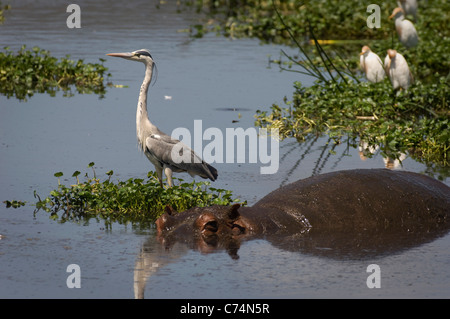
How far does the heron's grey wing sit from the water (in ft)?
1.53

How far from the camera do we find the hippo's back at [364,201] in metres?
7.96

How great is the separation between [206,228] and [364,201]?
140cm

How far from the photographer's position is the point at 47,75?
49.4ft

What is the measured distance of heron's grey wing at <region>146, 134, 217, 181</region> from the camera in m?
8.80

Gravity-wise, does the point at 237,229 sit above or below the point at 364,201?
below

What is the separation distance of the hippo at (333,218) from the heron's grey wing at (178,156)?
799 millimetres

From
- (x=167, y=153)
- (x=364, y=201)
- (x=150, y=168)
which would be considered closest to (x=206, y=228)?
(x=364, y=201)

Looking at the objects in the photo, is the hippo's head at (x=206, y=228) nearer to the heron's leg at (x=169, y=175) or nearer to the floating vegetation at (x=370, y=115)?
the heron's leg at (x=169, y=175)

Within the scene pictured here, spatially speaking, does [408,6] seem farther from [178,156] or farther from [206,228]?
[206,228]

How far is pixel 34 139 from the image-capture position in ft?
37.8

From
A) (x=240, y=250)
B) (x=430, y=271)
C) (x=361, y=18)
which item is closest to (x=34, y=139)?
(x=240, y=250)

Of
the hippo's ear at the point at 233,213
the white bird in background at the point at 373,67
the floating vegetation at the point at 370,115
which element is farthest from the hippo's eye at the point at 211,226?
the white bird in background at the point at 373,67

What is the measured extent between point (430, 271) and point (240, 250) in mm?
1357
